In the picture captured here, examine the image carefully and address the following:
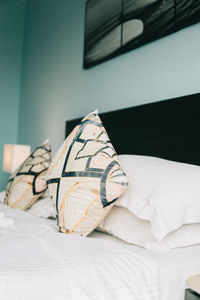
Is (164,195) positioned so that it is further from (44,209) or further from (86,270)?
(44,209)

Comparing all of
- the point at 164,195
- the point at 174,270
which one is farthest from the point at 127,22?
the point at 174,270

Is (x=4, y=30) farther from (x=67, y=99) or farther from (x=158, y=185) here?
(x=158, y=185)

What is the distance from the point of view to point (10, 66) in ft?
12.4

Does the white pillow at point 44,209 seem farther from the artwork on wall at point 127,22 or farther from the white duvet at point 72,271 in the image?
Result: the artwork on wall at point 127,22

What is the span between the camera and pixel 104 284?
0.69 m

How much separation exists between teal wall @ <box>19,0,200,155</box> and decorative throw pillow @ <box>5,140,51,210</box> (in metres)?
0.66

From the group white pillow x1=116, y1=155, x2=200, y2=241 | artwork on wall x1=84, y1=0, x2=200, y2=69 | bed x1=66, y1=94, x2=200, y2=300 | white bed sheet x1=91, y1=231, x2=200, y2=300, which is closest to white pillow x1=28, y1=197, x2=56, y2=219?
bed x1=66, y1=94, x2=200, y2=300

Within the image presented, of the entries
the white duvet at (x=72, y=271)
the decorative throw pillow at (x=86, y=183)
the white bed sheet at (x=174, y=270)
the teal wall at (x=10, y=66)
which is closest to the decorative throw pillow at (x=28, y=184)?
the decorative throw pillow at (x=86, y=183)

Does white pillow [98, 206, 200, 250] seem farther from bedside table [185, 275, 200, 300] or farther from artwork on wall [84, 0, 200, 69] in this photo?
artwork on wall [84, 0, 200, 69]

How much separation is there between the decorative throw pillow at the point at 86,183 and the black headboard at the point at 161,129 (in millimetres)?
382

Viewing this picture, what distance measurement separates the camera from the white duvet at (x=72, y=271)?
24.9 inches

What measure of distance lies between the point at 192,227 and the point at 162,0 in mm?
1264

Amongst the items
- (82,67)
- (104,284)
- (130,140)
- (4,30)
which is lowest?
(104,284)

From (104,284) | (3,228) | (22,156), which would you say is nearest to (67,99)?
(22,156)
